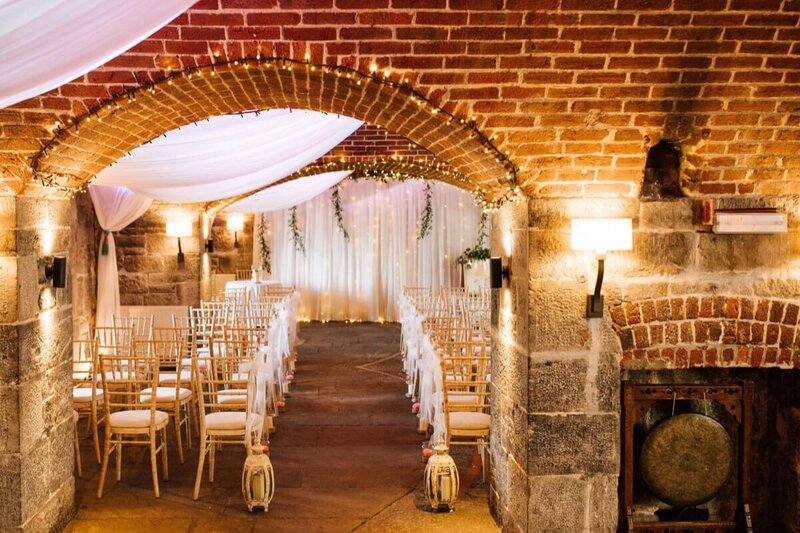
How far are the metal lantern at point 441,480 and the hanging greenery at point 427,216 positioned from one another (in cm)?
1018

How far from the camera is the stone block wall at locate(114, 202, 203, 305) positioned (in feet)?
32.2

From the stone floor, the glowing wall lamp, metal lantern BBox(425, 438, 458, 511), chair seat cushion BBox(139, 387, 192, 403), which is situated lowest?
the stone floor

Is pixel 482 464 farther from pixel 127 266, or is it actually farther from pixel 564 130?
pixel 127 266

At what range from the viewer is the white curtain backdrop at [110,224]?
28.8 ft

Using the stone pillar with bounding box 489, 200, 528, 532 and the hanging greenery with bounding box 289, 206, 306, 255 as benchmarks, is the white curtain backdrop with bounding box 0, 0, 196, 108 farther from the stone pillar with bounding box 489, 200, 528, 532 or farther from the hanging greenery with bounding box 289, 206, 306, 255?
the hanging greenery with bounding box 289, 206, 306, 255

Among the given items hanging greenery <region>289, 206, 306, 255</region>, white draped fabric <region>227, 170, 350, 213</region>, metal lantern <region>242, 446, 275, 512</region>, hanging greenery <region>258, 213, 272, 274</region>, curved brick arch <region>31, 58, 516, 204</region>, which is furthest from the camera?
hanging greenery <region>289, 206, 306, 255</region>

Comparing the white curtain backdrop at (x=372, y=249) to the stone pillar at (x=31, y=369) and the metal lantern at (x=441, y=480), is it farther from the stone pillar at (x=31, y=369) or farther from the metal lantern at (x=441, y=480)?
the stone pillar at (x=31, y=369)

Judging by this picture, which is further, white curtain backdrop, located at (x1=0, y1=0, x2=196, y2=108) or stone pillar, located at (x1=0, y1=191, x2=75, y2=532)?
stone pillar, located at (x1=0, y1=191, x2=75, y2=532)

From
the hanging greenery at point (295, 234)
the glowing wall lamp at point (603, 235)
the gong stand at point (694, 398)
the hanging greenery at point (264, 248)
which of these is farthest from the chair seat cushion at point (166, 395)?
the hanging greenery at point (295, 234)

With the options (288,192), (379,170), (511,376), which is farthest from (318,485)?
(288,192)

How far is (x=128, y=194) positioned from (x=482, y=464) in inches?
211

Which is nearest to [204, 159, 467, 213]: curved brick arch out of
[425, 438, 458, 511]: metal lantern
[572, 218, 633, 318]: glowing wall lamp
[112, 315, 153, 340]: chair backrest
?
[112, 315, 153, 340]: chair backrest

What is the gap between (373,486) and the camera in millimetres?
5512

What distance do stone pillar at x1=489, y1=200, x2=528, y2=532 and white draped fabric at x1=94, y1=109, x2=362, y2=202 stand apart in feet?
6.69
